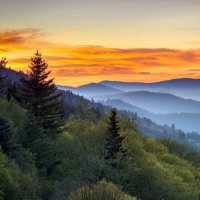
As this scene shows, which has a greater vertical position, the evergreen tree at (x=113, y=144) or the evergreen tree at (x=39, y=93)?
the evergreen tree at (x=39, y=93)

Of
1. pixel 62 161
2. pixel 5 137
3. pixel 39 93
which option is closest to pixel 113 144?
pixel 62 161

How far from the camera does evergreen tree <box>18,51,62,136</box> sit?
47.5 metres

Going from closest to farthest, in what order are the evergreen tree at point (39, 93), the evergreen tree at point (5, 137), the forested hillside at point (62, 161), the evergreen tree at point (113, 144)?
the forested hillside at point (62, 161), the evergreen tree at point (5, 137), the evergreen tree at point (113, 144), the evergreen tree at point (39, 93)

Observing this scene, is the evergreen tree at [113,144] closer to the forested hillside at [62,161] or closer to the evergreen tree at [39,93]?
the forested hillside at [62,161]

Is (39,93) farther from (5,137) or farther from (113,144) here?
(5,137)

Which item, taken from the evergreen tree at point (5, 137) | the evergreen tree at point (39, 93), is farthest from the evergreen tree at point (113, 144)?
the evergreen tree at point (5, 137)

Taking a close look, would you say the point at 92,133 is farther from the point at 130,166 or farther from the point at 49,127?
the point at 130,166

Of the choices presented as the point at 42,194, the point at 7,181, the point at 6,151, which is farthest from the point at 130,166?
the point at 7,181

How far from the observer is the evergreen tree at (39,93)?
156 ft

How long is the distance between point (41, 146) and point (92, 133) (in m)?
17.4

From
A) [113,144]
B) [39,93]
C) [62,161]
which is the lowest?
[62,161]

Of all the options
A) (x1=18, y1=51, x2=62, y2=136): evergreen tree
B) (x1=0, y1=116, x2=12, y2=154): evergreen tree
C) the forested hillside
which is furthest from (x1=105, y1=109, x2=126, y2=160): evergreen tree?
(x1=0, y1=116, x2=12, y2=154): evergreen tree

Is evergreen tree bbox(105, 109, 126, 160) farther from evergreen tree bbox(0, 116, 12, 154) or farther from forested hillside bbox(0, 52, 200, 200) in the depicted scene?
evergreen tree bbox(0, 116, 12, 154)

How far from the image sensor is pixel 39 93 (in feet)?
157
